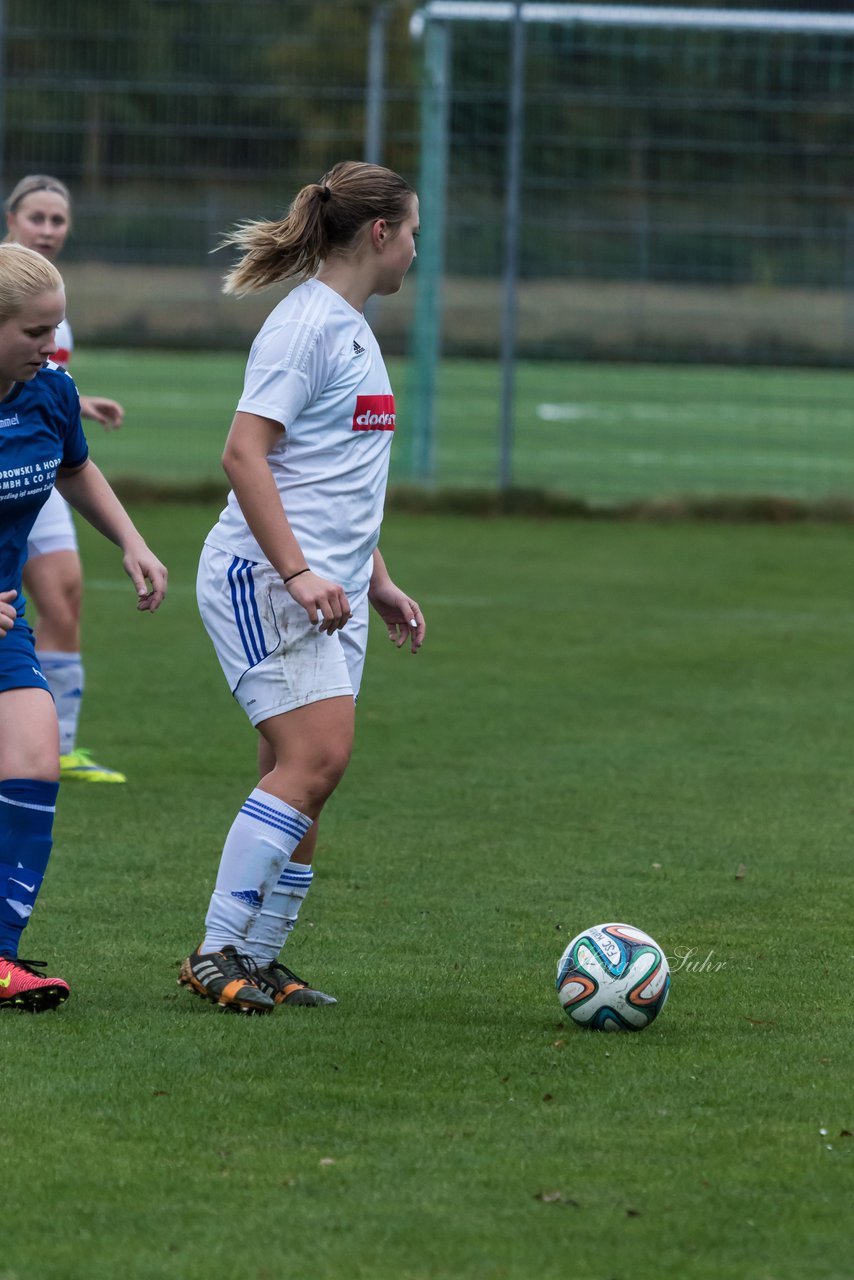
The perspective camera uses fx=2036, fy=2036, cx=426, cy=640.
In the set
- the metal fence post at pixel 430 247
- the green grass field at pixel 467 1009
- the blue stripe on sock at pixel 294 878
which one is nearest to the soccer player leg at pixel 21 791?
the green grass field at pixel 467 1009

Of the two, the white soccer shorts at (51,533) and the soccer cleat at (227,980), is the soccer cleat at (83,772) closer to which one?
the white soccer shorts at (51,533)

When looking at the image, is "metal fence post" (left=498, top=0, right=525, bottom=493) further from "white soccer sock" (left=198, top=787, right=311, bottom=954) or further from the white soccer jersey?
"white soccer sock" (left=198, top=787, right=311, bottom=954)

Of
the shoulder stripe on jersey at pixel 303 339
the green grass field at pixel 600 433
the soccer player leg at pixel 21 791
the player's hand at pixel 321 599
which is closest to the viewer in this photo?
the player's hand at pixel 321 599

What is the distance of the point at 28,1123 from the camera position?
3693mm

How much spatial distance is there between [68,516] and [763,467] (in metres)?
11.2

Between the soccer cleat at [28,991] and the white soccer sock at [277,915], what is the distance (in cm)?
43

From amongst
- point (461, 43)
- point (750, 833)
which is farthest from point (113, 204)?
point (750, 833)

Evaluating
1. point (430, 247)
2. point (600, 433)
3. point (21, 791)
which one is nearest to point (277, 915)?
point (21, 791)

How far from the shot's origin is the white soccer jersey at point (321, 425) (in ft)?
14.0

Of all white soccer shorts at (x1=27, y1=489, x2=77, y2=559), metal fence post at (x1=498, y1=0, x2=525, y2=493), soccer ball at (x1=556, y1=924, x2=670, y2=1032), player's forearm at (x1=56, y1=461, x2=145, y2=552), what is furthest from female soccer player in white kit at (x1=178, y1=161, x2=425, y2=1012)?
metal fence post at (x1=498, y1=0, x2=525, y2=493)

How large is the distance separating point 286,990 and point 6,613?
1.04 meters

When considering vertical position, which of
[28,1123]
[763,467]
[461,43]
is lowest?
[763,467]

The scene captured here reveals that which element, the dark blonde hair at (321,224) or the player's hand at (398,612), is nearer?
the dark blonde hair at (321,224)

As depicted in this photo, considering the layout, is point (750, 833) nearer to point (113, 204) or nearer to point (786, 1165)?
point (786, 1165)
